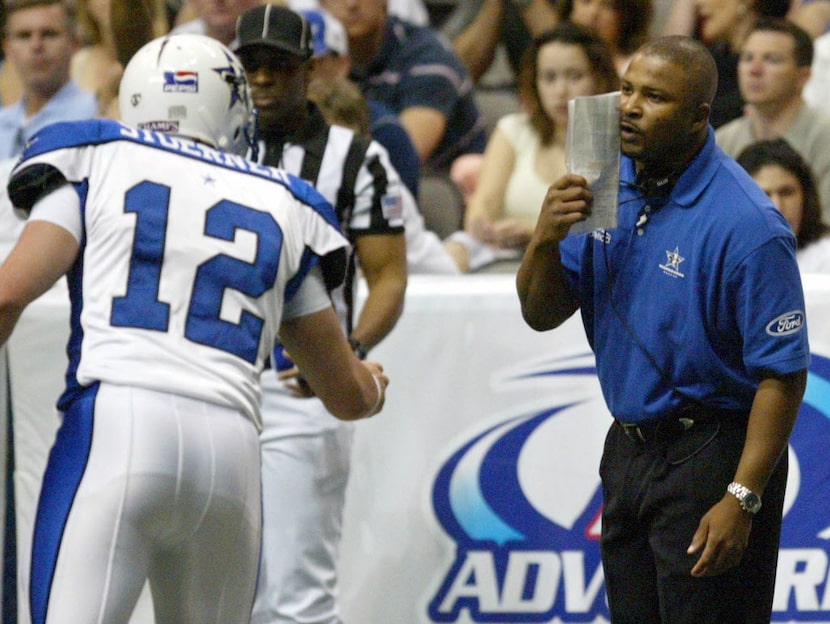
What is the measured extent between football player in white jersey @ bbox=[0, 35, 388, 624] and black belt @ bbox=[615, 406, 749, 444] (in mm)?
837

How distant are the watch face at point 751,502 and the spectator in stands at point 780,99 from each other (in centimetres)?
314

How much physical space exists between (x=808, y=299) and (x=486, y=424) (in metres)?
1.08

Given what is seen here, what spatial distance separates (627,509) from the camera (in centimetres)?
307

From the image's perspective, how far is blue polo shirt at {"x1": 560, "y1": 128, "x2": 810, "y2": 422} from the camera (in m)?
2.86

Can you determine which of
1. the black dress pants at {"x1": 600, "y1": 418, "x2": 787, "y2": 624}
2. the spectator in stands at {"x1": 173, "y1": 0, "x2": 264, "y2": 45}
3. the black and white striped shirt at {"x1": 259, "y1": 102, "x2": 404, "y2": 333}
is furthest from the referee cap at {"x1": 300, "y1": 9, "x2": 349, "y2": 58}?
the black dress pants at {"x1": 600, "y1": 418, "x2": 787, "y2": 624}

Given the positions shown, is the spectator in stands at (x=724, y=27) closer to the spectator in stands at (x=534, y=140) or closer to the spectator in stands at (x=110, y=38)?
the spectator in stands at (x=534, y=140)

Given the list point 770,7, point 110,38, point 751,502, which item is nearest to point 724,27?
point 770,7

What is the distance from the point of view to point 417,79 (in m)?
6.71

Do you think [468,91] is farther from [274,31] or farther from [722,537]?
[722,537]

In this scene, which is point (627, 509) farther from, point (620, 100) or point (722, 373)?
point (620, 100)

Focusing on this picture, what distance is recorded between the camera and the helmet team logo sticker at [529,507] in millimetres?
4555

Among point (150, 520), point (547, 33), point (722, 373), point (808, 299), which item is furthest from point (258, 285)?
point (547, 33)

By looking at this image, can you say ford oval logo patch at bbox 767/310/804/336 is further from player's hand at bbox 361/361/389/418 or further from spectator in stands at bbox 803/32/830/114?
spectator in stands at bbox 803/32/830/114

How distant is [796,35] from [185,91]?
3.46 metres
